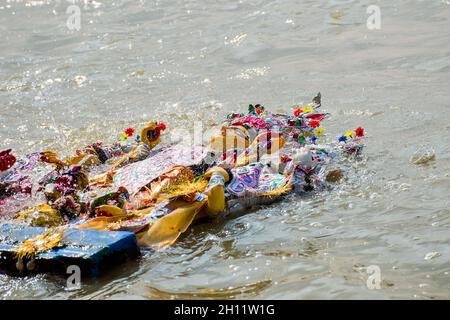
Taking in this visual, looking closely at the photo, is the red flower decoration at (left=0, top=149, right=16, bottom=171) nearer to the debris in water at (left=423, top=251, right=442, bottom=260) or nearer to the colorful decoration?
Answer: the colorful decoration

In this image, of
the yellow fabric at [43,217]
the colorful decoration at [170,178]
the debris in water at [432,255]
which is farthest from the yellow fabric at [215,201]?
the debris in water at [432,255]

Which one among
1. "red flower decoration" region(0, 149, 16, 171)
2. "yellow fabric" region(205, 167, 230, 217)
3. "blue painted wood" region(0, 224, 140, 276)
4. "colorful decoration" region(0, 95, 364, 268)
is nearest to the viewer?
"blue painted wood" region(0, 224, 140, 276)

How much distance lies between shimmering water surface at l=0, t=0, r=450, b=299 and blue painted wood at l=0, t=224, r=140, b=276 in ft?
0.29

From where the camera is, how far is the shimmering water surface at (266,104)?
3957mm

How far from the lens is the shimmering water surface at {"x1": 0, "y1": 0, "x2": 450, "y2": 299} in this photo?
156 inches

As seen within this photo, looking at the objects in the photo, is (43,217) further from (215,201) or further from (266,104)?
(266,104)

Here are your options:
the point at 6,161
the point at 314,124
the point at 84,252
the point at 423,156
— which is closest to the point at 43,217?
the point at 84,252

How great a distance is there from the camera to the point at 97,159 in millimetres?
6199

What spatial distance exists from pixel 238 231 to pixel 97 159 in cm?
210

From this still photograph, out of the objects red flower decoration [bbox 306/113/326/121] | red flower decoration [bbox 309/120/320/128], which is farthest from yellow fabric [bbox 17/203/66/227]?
Answer: red flower decoration [bbox 306/113/326/121]

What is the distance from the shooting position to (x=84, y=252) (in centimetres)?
405

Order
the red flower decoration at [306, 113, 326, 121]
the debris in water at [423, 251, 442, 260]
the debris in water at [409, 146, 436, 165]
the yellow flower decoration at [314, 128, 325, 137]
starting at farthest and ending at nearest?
the red flower decoration at [306, 113, 326, 121], the yellow flower decoration at [314, 128, 325, 137], the debris in water at [409, 146, 436, 165], the debris in water at [423, 251, 442, 260]
